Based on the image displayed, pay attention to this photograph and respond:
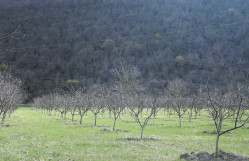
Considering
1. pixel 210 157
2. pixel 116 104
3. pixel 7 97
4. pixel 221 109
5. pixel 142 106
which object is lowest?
pixel 210 157

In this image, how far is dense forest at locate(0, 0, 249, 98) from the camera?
11575cm

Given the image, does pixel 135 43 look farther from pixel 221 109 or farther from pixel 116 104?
pixel 221 109

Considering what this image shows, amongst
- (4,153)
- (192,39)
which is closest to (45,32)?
(192,39)

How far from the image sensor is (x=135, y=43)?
14925cm

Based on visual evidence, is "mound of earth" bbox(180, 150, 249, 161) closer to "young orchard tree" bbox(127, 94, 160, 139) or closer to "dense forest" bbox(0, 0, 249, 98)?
"young orchard tree" bbox(127, 94, 160, 139)

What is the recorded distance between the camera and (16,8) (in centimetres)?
18088

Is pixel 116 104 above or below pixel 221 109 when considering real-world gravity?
below

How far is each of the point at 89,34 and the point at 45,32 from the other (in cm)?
3384

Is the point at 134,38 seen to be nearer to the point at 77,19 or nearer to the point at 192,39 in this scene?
the point at 192,39

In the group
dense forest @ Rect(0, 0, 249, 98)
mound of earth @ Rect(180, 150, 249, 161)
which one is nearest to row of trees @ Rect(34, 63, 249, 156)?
mound of earth @ Rect(180, 150, 249, 161)

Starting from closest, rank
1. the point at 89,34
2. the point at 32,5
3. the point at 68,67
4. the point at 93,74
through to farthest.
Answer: the point at 93,74 < the point at 68,67 < the point at 89,34 < the point at 32,5

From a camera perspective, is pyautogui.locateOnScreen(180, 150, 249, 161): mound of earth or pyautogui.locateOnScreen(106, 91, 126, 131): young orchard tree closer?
pyautogui.locateOnScreen(180, 150, 249, 161): mound of earth

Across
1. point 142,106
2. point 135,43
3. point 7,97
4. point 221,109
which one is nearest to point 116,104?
point 142,106

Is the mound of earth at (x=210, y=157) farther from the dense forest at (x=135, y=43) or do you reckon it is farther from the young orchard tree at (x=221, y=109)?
the dense forest at (x=135, y=43)
